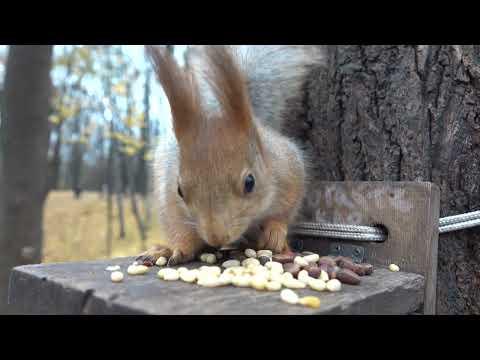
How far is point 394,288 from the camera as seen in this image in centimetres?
96

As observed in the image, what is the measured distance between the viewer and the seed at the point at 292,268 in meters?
1.05

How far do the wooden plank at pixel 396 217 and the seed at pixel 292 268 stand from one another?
28 cm

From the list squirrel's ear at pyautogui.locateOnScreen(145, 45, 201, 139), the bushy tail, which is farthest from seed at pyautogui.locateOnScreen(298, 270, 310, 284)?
the bushy tail

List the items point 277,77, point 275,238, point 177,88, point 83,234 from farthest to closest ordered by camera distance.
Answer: point 83,234
point 277,77
point 275,238
point 177,88

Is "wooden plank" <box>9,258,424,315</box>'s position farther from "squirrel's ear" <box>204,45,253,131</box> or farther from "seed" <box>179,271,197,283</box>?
"squirrel's ear" <box>204,45,253,131</box>

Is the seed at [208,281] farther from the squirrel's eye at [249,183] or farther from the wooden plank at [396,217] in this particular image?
the wooden plank at [396,217]

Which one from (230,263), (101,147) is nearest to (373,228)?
(230,263)

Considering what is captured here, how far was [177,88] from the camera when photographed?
1131 mm

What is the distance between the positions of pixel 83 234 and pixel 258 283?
811 cm

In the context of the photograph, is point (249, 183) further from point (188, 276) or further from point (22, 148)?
point (22, 148)

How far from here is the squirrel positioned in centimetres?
111

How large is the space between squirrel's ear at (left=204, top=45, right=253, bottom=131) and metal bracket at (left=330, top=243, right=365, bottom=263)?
0.46m

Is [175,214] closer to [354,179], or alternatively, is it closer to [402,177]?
[354,179]

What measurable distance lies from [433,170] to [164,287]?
0.89 m
